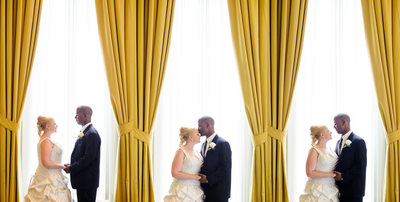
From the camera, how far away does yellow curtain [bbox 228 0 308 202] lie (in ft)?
23.3

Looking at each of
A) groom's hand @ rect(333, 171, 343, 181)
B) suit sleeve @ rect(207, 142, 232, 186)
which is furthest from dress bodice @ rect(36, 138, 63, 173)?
groom's hand @ rect(333, 171, 343, 181)

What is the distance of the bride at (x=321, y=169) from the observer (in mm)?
6590

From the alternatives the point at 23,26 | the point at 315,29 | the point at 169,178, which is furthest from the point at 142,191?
the point at 315,29

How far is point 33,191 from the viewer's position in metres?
6.23

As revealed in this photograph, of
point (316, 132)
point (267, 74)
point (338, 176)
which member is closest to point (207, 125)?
point (267, 74)

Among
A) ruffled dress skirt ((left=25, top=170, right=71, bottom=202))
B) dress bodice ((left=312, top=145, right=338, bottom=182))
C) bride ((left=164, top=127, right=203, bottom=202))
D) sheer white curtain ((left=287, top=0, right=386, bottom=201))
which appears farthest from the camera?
sheer white curtain ((left=287, top=0, right=386, bottom=201))

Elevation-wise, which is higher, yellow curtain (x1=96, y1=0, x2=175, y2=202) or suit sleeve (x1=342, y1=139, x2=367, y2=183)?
yellow curtain (x1=96, y1=0, x2=175, y2=202)

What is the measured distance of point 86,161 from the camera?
6.27m

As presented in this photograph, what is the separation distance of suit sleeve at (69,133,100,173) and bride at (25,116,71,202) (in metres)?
0.19

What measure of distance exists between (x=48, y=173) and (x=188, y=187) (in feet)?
5.27

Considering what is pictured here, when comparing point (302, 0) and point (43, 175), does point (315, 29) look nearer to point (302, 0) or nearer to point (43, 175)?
point (302, 0)

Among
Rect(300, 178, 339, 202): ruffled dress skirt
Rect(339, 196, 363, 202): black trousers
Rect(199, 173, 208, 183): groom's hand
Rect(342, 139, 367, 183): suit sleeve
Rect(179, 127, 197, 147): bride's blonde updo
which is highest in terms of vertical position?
Rect(179, 127, 197, 147): bride's blonde updo

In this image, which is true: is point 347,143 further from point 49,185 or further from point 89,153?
point 49,185

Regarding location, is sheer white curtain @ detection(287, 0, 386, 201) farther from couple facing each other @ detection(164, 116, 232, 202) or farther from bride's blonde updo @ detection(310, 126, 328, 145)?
couple facing each other @ detection(164, 116, 232, 202)
